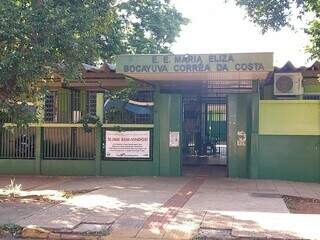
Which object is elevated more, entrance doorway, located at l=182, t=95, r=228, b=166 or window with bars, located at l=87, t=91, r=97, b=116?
window with bars, located at l=87, t=91, r=97, b=116

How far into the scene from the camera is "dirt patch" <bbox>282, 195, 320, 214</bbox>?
1031 centimetres

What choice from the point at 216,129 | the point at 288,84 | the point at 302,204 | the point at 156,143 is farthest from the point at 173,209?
the point at 216,129

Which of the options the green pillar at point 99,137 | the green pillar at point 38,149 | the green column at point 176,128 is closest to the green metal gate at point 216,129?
the green column at point 176,128

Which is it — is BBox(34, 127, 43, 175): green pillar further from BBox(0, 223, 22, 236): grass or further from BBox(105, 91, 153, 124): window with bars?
BBox(0, 223, 22, 236): grass

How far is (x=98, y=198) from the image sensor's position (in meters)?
11.5

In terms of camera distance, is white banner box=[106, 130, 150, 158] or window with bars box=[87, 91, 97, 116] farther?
window with bars box=[87, 91, 97, 116]

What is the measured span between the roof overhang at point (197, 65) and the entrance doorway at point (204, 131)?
4816 mm

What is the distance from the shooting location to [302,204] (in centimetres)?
1123

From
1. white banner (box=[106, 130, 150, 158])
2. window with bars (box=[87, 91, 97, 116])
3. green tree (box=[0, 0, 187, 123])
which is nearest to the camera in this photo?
green tree (box=[0, 0, 187, 123])

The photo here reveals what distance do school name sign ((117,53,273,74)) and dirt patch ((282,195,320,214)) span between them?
10.2ft

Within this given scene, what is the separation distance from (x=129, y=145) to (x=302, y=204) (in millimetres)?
6057

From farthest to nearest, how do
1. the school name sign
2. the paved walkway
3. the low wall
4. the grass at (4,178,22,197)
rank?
1. the low wall
2. the school name sign
3. the grass at (4,178,22,197)
4. the paved walkway

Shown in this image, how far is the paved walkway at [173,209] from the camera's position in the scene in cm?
830

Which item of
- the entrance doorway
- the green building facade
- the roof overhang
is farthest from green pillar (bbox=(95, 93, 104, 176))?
the entrance doorway
